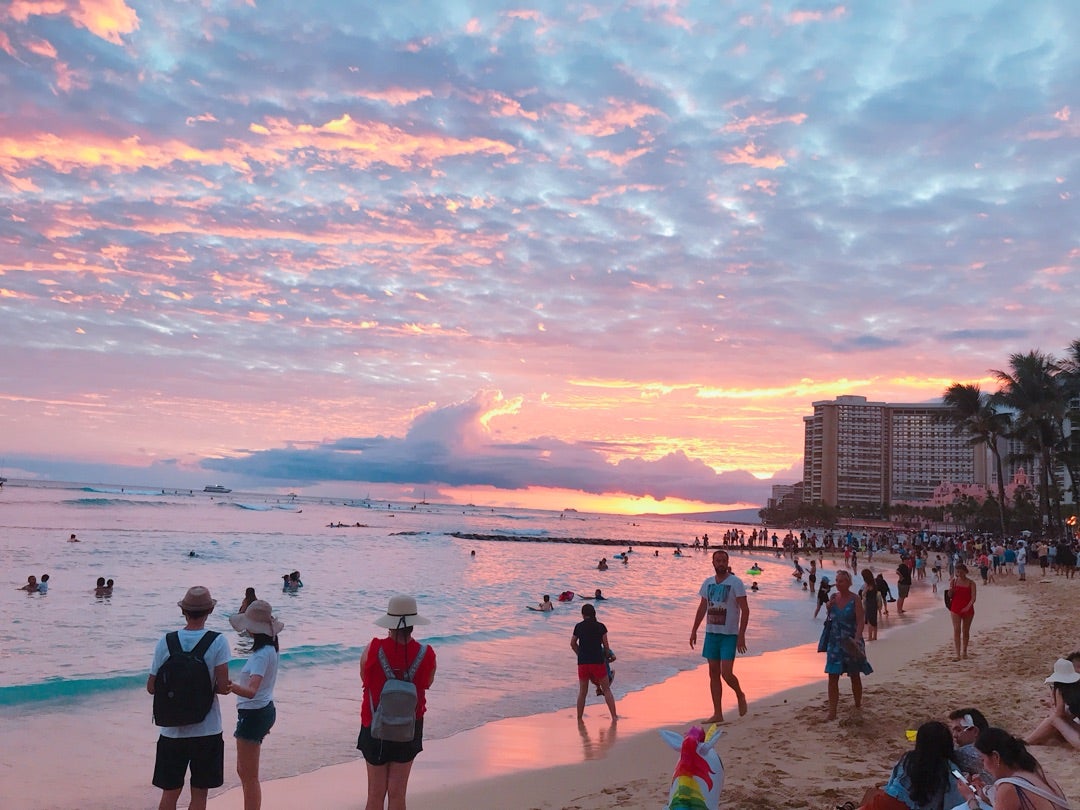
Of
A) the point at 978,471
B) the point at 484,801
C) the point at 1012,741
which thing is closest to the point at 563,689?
the point at 484,801

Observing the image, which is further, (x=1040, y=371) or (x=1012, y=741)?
(x=1040, y=371)

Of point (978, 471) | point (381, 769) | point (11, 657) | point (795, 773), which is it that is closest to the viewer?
point (381, 769)

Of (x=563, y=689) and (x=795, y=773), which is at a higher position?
(x=795, y=773)

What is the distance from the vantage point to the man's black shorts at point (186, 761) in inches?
189

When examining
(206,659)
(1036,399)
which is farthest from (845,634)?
(1036,399)

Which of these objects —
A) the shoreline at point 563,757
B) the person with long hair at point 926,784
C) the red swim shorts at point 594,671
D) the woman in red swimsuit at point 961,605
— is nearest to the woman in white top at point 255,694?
the shoreline at point 563,757

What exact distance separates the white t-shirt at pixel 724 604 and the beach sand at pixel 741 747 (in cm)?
112

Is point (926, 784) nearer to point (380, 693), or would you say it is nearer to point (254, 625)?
point (380, 693)

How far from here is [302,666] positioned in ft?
45.6

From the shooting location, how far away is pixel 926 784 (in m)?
4.33

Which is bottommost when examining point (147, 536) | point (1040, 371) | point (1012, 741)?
point (147, 536)

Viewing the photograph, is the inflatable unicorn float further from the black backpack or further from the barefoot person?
the barefoot person

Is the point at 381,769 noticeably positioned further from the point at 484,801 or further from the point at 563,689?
the point at 563,689

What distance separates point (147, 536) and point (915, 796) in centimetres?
5330
